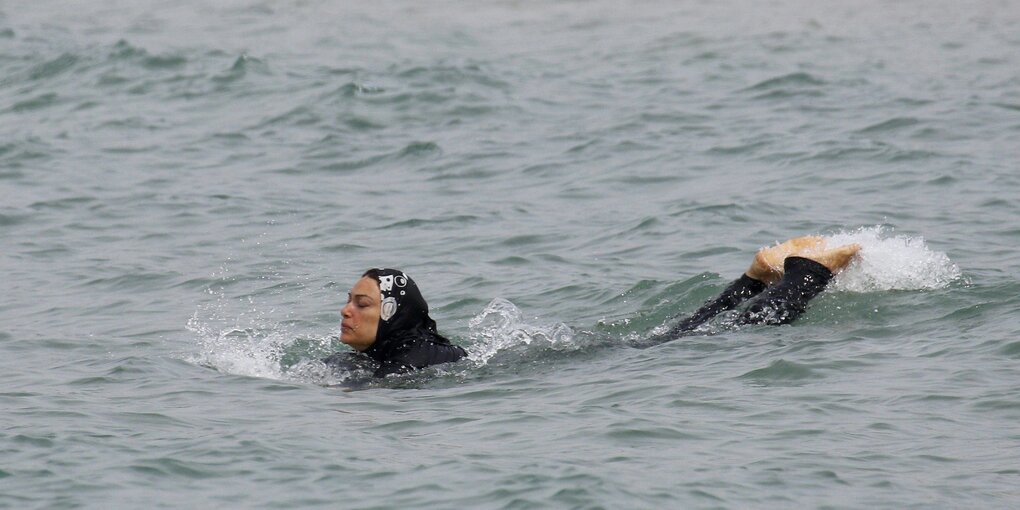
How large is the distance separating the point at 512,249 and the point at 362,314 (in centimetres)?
→ 463

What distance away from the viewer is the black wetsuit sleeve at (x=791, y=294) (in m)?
11.6

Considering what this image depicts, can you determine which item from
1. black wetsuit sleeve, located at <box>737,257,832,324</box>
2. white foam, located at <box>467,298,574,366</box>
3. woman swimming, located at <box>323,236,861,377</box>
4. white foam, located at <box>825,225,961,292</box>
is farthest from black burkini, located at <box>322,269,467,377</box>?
white foam, located at <box>825,225,961,292</box>

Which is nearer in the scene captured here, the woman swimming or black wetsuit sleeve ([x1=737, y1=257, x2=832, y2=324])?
the woman swimming

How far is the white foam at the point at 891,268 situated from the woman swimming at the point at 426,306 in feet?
0.90

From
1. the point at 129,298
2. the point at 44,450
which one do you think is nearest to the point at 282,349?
the point at 129,298

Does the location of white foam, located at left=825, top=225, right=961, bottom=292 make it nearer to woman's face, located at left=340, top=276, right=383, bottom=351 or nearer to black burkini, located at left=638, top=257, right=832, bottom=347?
black burkini, located at left=638, top=257, right=832, bottom=347

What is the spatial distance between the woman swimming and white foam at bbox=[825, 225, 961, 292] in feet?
0.90

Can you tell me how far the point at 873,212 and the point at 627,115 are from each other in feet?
19.9

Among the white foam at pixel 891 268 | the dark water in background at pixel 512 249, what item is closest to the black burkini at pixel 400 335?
the dark water in background at pixel 512 249

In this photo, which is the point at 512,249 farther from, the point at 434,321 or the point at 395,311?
the point at 395,311

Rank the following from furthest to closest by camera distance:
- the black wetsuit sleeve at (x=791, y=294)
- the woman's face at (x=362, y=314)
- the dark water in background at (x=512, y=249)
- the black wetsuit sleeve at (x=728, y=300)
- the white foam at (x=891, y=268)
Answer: the white foam at (x=891, y=268)
the black wetsuit sleeve at (x=728, y=300)
the black wetsuit sleeve at (x=791, y=294)
the woman's face at (x=362, y=314)
the dark water in background at (x=512, y=249)

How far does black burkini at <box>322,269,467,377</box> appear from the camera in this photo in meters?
11.2

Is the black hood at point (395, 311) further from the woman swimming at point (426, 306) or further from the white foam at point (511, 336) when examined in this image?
the white foam at point (511, 336)

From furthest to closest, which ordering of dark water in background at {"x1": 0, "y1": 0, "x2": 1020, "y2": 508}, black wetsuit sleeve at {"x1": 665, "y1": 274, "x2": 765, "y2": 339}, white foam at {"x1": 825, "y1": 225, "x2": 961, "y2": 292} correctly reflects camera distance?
white foam at {"x1": 825, "y1": 225, "x2": 961, "y2": 292} < black wetsuit sleeve at {"x1": 665, "y1": 274, "x2": 765, "y2": 339} < dark water in background at {"x1": 0, "y1": 0, "x2": 1020, "y2": 508}
